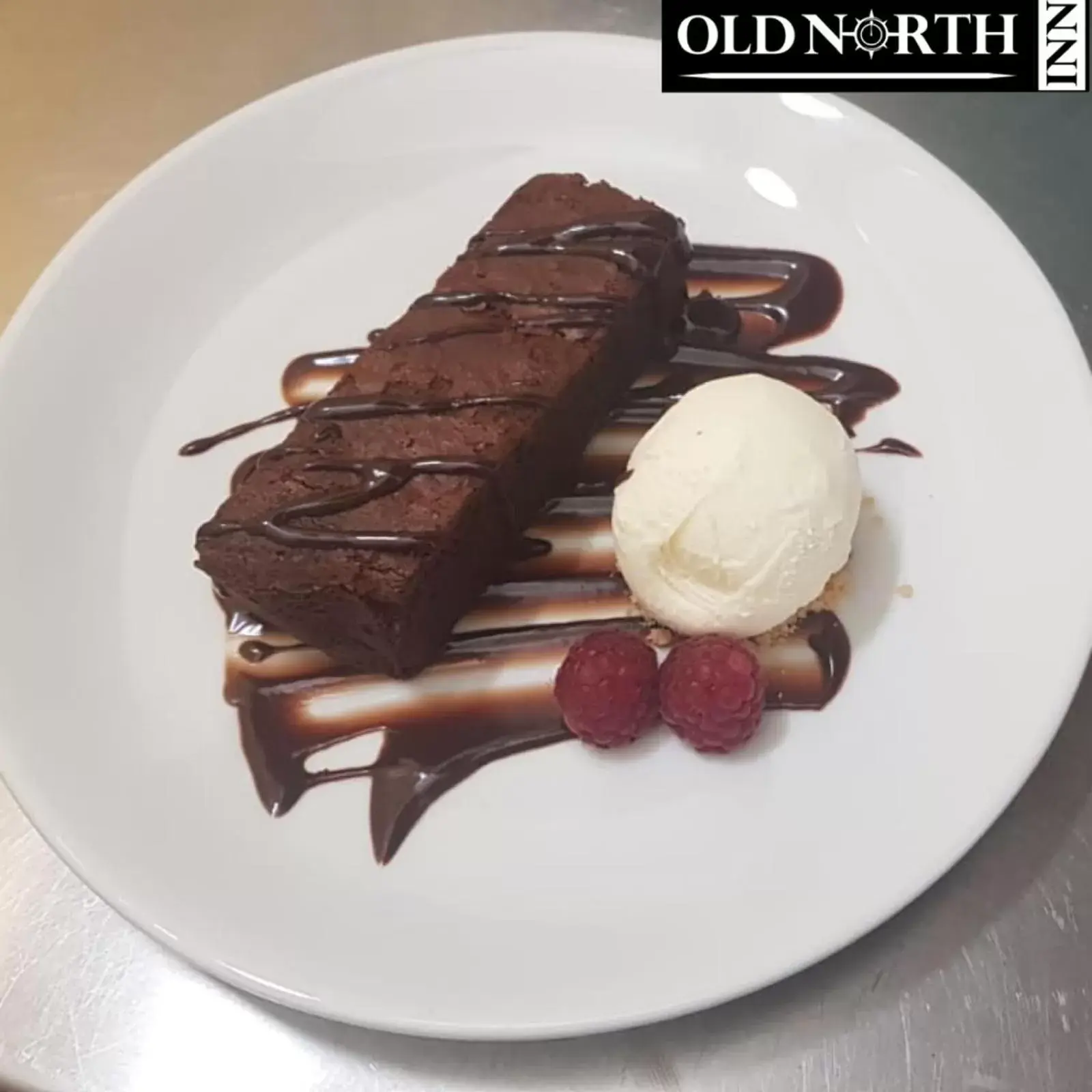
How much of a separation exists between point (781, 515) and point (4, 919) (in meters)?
1.22

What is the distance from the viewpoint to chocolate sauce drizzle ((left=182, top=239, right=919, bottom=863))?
1581 mm

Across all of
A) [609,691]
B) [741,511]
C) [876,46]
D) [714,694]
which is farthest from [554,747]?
[876,46]

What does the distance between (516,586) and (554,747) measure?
0.93 feet

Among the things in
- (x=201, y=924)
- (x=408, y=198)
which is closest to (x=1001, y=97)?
(x=408, y=198)

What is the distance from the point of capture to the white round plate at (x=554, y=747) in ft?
4.61

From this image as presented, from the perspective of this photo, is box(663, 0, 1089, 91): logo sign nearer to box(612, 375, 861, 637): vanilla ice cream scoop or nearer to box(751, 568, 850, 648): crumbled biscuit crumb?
box(612, 375, 861, 637): vanilla ice cream scoop

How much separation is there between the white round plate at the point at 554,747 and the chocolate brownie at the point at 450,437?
0.20m

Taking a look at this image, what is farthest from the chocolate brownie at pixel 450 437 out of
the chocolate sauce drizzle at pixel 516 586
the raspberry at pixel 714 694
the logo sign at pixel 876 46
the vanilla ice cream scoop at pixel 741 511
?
the logo sign at pixel 876 46

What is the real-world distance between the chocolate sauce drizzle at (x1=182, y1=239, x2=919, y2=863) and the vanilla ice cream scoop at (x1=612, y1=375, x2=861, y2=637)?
3.7 inches

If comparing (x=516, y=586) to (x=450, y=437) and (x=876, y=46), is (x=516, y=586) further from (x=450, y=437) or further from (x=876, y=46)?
(x=876, y=46)

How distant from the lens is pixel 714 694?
4.84 feet

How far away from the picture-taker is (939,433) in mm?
1771

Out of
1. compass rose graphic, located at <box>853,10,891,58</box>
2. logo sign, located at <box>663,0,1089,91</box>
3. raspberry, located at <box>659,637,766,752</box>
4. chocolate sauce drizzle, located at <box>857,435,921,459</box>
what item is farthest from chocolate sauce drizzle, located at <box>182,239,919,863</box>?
compass rose graphic, located at <box>853,10,891,58</box>

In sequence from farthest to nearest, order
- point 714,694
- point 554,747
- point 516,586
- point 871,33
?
1. point 871,33
2. point 516,586
3. point 554,747
4. point 714,694
